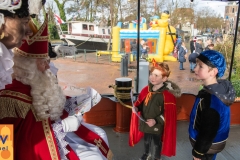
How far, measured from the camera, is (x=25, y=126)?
153 centimetres

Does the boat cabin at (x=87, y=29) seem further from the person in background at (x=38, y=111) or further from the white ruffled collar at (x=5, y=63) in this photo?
the white ruffled collar at (x=5, y=63)

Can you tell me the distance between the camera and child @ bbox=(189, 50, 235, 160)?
75.9 inches

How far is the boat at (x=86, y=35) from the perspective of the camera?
20500 mm

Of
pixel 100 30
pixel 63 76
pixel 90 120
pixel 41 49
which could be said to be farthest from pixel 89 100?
pixel 100 30

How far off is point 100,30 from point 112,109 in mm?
17909

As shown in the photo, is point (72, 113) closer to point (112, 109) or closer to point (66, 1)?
point (112, 109)

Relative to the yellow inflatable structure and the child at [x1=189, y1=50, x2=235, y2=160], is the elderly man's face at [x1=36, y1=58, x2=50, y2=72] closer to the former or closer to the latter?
the child at [x1=189, y1=50, x2=235, y2=160]

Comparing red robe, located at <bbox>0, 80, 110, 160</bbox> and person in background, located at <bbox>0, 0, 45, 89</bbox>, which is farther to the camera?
red robe, located at <bbox>0, 80, 110, 160</bbox>

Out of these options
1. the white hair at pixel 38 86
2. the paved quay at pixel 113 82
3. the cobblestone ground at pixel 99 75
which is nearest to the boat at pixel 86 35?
the paved quay at pixel 113 82

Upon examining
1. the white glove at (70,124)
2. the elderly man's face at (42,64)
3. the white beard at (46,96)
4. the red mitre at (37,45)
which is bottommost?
the white glove at (70,124)

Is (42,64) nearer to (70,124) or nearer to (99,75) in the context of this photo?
(70,124)

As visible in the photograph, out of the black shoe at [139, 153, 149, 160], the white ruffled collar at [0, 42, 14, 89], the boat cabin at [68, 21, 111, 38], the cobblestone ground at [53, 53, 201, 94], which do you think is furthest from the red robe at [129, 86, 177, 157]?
the boat cabin at [68, 21, 111, 38]

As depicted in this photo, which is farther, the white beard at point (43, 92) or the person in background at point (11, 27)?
the white beard at point (43, 92)

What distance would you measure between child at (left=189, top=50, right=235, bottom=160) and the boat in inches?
737
